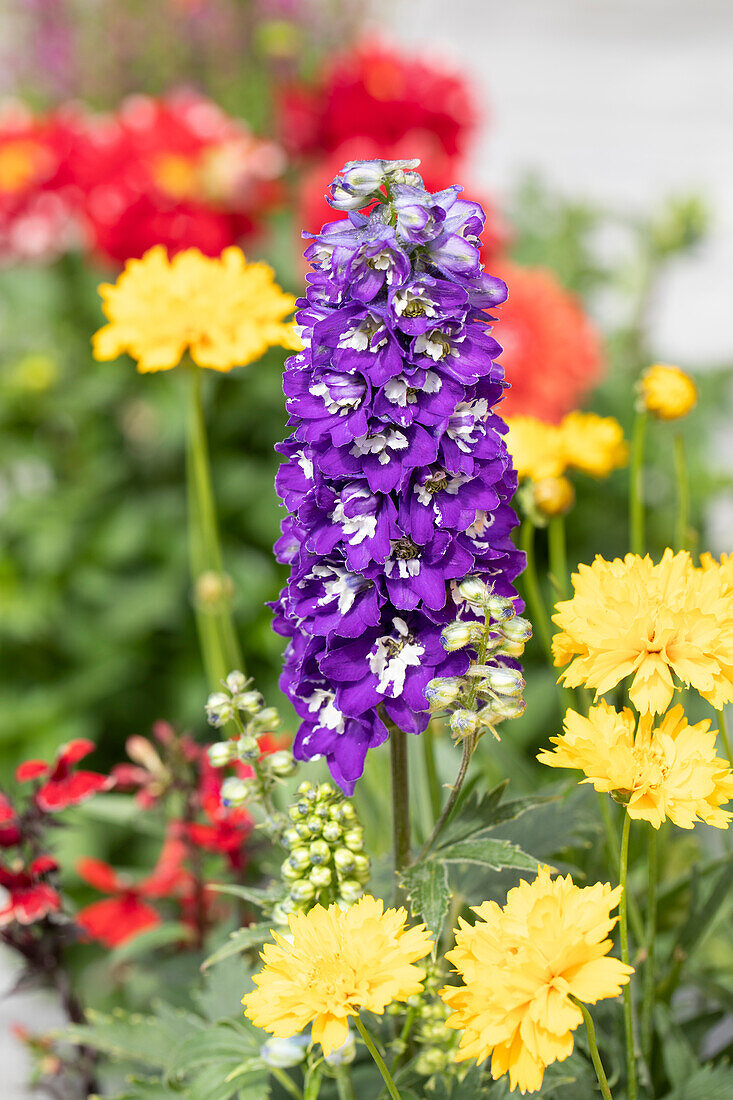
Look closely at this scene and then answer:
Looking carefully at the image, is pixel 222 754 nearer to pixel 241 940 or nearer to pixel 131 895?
pixel 241 940

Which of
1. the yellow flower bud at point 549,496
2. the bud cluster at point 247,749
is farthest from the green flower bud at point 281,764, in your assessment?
the yellow flower bud at point 549,496

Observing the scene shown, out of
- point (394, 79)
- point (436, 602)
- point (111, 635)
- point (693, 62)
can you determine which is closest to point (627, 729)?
point (436, 602)

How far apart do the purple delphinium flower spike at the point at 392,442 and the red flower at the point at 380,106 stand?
39.9 inches

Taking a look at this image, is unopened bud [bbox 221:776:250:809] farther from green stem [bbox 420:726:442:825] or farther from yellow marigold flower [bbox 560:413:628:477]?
yellow marigold flower [bbox 560:413:628:477]

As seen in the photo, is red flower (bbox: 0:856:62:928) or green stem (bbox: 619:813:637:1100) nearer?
green stem (bbox: 619:813:637:1100)

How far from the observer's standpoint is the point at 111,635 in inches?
47.6

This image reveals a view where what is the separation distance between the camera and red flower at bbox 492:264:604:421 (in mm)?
1190

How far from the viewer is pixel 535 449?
26.7 inches

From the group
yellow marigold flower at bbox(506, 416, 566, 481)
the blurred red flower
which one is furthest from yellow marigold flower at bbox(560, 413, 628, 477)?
the blurred red flower

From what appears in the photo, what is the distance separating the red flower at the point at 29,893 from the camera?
0.56 m

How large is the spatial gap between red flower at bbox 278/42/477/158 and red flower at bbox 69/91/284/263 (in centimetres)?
13

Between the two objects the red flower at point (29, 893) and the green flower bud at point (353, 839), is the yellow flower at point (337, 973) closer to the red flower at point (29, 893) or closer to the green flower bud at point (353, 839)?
the green flower bud at point (353, 839)

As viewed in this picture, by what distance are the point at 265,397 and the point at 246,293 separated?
60 cm

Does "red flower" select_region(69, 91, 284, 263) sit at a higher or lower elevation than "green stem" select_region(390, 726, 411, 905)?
higher
